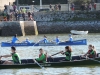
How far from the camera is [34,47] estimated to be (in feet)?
147

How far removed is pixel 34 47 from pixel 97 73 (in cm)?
1773

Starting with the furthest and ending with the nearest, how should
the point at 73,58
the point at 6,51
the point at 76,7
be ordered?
1. the point at 76,7
2. the point at 6,51
3. the point at 73,58

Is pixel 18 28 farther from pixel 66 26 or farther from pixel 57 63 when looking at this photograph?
pixel 57 63

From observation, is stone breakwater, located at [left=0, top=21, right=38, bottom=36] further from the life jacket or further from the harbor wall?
the life jacket

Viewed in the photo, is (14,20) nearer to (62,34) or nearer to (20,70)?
(62,34)

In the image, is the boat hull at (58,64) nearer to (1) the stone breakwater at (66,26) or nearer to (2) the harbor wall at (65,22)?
(2) the harbor wall at (65,22)

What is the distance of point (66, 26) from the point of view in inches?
2482

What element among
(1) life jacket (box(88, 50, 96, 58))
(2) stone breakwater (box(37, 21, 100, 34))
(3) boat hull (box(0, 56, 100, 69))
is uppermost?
(1) life jacket (box(88, 50, 96, 58))

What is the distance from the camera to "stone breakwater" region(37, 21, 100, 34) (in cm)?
6279

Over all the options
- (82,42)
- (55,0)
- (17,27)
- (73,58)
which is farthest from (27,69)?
(55,0)

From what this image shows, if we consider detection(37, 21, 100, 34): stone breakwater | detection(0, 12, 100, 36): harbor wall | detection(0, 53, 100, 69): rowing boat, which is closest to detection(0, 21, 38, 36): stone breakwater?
detection(0, 12, 100, 36): harbor wall

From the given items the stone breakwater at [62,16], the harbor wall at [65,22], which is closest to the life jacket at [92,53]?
the harbor wall at [65,22]

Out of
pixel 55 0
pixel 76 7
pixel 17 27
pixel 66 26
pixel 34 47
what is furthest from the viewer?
pixel 55 0

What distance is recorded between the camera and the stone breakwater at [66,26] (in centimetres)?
6279
